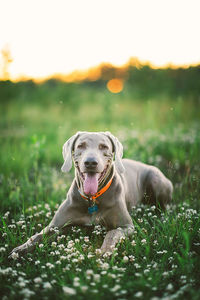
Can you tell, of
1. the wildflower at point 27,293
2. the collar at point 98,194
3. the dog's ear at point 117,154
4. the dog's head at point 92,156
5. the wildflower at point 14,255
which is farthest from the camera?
the dog's ear at point 117,154

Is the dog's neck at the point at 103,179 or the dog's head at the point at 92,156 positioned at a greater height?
the dog's head at the point at 92,156

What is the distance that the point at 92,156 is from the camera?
2762 mm

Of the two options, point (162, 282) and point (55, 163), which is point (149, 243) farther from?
point (55, 163)

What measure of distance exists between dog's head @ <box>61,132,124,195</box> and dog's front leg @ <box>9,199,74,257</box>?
384 mm

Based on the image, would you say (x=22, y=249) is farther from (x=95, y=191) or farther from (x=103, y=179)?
(x=103, y=179)

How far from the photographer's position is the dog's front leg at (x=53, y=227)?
8.83 ft

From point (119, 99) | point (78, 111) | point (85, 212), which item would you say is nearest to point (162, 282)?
point (85, 212)

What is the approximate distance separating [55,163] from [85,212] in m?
2.85

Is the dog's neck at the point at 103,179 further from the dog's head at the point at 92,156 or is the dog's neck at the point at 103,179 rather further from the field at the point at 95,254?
the field at the point at 95,254

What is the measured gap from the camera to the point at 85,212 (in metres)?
3.02

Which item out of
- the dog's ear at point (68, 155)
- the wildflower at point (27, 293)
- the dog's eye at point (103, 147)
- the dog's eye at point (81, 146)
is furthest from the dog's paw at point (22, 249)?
the dog's eye at point (103, 147)

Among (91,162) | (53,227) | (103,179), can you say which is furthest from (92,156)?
(53,227)

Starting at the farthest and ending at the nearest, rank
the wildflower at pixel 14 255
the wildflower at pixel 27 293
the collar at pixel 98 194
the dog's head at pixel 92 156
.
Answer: the collar at pixel 98 194 < the dog's head at pixel 92 156 < the wildflower at pixel 14 255 < the wildflower at pixel 27 293

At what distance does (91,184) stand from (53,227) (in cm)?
66
